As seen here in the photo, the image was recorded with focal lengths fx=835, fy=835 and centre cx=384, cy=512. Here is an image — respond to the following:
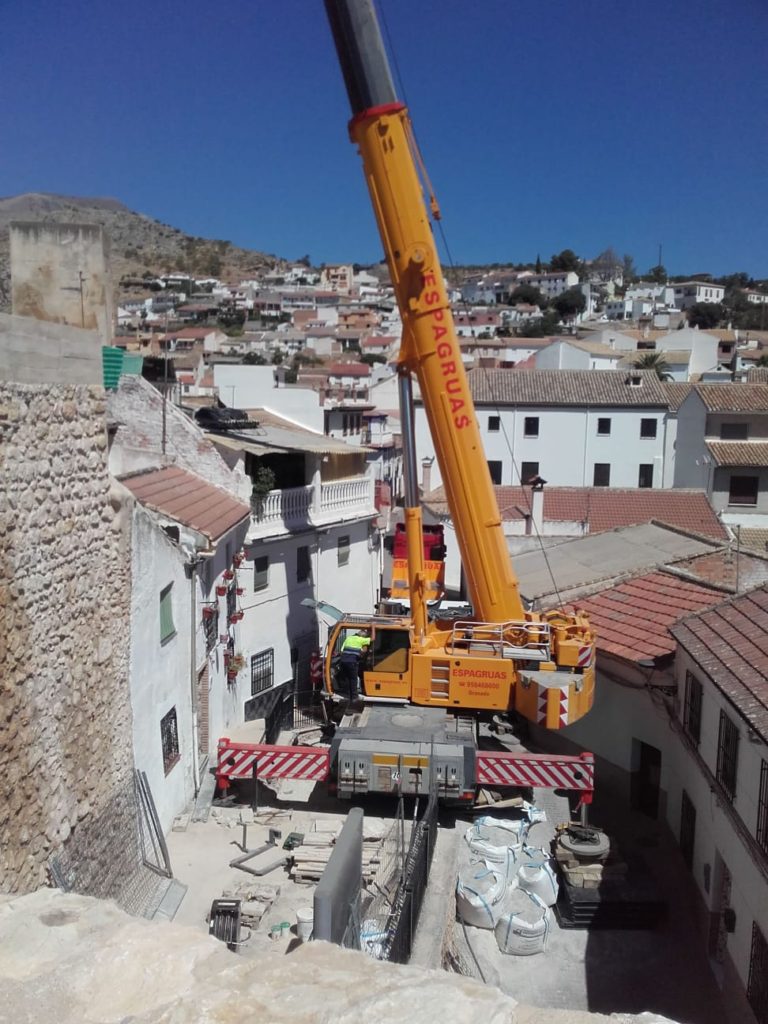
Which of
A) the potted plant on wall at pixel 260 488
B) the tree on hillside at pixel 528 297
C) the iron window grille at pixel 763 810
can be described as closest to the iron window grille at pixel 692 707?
the iron window grille at pixel 763 810

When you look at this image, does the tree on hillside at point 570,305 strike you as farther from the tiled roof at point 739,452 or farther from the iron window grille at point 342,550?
the iron window grille at point 342,550

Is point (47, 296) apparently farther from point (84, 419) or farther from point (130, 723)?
point (130, 723)

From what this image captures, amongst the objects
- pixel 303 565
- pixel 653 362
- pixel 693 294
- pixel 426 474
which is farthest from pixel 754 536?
pixel 693 294

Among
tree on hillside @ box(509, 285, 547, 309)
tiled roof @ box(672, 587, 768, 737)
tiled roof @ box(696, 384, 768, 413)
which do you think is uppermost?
tree on hillside @ box(509, 285, 547, 309)

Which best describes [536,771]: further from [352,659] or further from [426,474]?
[426,474]

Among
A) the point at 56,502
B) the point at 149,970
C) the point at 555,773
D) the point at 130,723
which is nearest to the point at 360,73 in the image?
the point at 56,502

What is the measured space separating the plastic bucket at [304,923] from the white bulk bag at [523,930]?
3240mm

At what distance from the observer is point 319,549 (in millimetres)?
23453

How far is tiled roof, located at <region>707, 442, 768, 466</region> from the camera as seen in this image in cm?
3769

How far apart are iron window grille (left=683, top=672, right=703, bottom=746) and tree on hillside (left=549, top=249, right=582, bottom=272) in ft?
590

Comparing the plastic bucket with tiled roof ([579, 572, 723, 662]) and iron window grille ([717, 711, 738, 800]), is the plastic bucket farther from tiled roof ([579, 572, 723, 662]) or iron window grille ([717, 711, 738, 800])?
tiled roof ([579, 572, 723, 662])

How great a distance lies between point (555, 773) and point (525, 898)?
86.3 inches

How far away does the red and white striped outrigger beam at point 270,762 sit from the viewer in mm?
13820

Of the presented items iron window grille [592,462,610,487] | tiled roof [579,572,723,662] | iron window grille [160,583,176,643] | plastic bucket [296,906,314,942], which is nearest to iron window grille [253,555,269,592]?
tiled roof [579,572,723,662]
